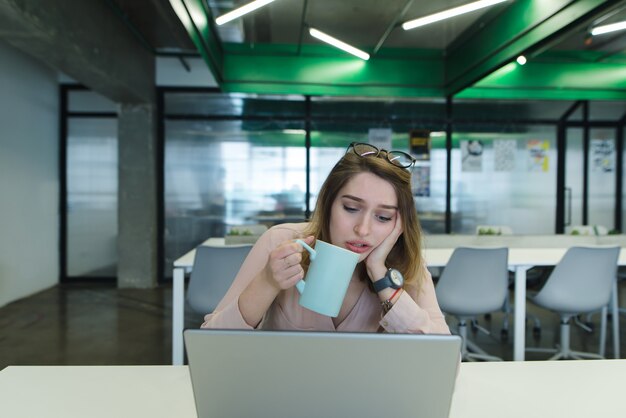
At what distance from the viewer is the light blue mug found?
859 mm

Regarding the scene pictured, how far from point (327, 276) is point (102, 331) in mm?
3643

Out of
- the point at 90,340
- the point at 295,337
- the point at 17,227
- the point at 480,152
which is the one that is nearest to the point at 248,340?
the point at 295,337

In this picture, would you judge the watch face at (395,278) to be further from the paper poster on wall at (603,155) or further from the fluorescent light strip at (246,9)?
the paper poster on wall at (603,155)

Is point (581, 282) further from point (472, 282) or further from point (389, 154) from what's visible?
point (389, 154)

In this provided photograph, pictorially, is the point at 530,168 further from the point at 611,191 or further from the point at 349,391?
the point at 349,391

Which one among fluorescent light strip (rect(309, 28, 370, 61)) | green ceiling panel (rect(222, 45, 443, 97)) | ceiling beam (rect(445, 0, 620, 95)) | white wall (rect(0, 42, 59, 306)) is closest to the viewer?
ceiling beam (rect(445, 0, 620, 95))

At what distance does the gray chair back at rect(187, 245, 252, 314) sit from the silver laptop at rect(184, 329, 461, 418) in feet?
7.16

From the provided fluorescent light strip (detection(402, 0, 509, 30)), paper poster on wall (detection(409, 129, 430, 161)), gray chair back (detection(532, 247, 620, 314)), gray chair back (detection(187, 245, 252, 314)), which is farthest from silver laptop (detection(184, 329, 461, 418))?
paper poster on wall (detection(409, 129, 430, 161))

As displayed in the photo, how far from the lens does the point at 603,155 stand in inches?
254

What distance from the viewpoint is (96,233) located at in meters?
6.02

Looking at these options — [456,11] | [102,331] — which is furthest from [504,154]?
[102,331]

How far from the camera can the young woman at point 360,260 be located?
3.28ft

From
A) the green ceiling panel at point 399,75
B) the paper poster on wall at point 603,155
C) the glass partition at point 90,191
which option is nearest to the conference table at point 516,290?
the green ceiling panel at point 399,75

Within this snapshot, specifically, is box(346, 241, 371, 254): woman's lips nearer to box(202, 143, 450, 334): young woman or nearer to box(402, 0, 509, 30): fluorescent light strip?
box(202, 143, 450, 334): young woman
